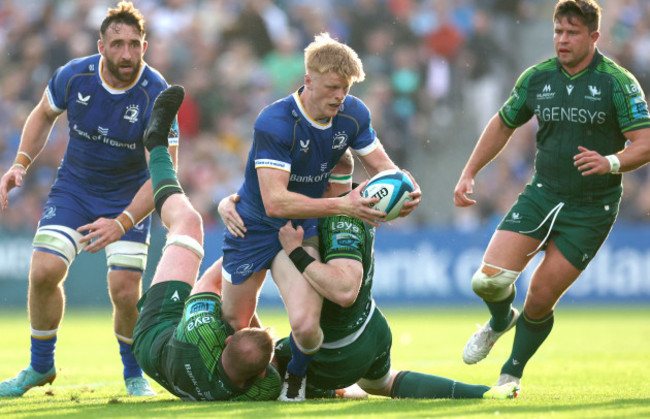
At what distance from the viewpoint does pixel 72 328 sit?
1410 cm

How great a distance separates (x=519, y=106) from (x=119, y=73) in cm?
320

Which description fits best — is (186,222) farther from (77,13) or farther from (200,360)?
(77,13)

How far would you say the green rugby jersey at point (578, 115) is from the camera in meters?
7.23

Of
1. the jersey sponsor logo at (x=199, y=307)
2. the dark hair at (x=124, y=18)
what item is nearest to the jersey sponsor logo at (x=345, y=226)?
the jersey sponsor logo at (x=199, y=307)

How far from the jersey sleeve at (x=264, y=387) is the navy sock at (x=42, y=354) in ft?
6.51

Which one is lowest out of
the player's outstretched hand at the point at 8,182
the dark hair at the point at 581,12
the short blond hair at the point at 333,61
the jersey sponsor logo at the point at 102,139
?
the player's outstretched hand at the point at 8,182

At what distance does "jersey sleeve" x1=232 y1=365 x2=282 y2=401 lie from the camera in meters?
6.46

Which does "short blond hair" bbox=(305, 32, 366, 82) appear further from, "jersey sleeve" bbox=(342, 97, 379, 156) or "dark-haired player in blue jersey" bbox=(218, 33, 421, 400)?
"jersey sleeve" bbox=(342, 97, 379, 156)

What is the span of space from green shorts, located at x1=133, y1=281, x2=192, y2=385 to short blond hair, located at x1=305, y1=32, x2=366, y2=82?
1886mm

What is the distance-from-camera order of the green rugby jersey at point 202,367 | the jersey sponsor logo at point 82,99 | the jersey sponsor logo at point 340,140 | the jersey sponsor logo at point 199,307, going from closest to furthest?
the green rugby jersey at point 202,367
the jersey sponsor logo at point 199,307
the jersey sponsor logo at point 340,140
the jersey sponsor logo at point 82,99

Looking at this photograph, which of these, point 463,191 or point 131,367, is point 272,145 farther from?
point 131,367

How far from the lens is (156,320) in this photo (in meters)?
6.95

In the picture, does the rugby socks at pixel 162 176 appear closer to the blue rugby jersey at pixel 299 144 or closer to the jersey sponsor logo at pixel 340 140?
the blue rugby jersey at pixel 299 144

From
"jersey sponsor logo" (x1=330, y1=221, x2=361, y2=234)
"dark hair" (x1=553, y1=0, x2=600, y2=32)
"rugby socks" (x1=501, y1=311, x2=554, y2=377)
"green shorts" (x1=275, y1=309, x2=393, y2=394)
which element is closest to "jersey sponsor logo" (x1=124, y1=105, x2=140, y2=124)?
"jersey sponsor logo" (x1=330, y1=221, x2=361, y2=234)
